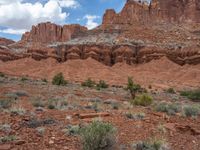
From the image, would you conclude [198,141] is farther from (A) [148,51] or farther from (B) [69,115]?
(A) [148,51]

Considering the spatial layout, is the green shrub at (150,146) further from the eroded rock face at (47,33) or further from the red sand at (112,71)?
the eroded rock face at (47,33)

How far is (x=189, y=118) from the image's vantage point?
1286cm

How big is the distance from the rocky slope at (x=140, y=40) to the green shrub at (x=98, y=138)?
2624 inches

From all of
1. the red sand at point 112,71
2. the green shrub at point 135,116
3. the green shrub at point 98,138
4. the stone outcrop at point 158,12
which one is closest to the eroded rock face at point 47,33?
the stone outcrop at point 158,12

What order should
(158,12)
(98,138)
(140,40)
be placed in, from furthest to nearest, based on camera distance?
(158,12), (140,40), (98,138)

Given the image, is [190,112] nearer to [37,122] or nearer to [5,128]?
[37,122]

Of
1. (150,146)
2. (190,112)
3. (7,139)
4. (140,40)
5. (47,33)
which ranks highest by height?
(47,33)

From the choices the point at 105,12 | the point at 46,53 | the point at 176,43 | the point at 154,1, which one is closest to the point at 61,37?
the point at 105,12

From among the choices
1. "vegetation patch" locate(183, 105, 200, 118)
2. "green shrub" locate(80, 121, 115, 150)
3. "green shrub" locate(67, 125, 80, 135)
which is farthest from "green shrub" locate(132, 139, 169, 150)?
"vegetation patch" locate(183, 105, 200, 118)

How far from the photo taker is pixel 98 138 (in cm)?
630

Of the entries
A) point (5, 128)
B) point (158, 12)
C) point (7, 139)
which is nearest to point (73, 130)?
point (5, 128)

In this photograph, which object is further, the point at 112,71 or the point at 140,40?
the point at 140,40

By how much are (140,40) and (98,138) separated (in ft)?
251

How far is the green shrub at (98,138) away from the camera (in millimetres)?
6254
